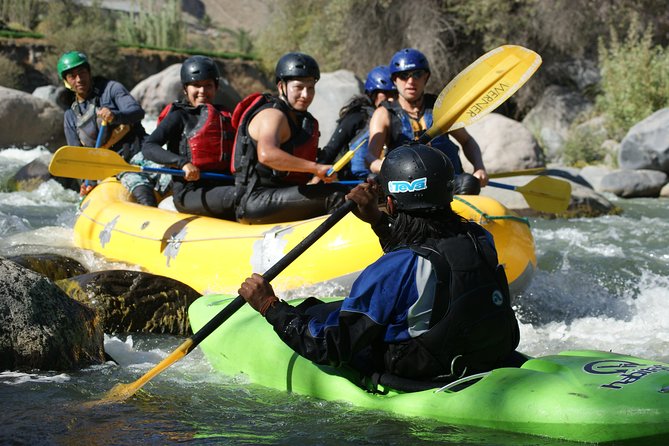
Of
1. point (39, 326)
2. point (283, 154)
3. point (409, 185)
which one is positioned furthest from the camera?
point (283, 154)

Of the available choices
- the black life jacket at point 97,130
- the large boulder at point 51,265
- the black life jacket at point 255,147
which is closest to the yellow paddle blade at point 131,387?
the black life jacket at point 255,147

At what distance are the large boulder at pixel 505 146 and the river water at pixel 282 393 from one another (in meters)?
3.70

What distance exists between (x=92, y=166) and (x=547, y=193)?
9.81ft

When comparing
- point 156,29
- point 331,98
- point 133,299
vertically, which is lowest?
point 133,299

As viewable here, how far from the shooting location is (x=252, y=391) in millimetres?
3799

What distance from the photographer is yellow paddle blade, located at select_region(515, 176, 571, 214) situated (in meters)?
5.87

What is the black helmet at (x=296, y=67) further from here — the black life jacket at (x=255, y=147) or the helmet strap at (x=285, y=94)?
the black life jacket at (x=255, y=147)

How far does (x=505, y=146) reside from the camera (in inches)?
483

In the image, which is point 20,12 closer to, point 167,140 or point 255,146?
point 167,140

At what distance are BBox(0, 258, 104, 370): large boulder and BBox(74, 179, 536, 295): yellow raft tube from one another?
1.42 metres

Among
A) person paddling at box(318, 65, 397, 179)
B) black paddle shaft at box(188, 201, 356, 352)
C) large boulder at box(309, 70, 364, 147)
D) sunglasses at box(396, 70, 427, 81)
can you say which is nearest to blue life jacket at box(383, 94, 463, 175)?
sunglasses at box(396, 70, 427, 81)

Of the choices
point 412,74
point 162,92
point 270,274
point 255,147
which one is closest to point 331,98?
point 162,92

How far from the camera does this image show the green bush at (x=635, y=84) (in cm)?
1385

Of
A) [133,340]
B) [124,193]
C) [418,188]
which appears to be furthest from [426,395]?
[124,193]
